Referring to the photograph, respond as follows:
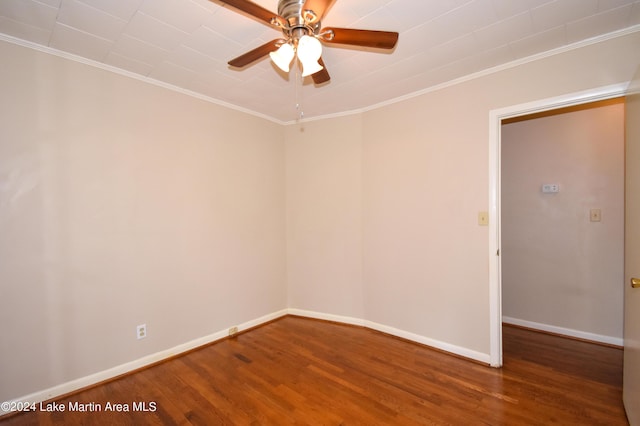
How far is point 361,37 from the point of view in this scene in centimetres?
142

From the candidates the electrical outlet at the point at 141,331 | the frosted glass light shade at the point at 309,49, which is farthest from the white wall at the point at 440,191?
the electrical outlet at the point at 141,331

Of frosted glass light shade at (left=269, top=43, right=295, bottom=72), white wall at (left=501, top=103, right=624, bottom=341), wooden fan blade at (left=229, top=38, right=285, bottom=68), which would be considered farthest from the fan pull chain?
white wall at (left=501, top=103, right=624, bottom=341)

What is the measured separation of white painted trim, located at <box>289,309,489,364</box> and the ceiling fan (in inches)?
99.8

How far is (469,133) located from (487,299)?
57.2 inches

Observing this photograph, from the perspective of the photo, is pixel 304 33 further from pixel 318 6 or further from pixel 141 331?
pixel 141 331

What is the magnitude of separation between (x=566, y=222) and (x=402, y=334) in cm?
208

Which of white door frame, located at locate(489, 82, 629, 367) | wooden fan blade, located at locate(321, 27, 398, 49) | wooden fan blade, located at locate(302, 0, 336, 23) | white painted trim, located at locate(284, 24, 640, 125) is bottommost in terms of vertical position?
white door frame, located at locate(489, 82, 629, 367)

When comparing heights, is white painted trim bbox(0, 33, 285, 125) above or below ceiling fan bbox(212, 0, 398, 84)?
above

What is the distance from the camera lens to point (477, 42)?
1.96 meters

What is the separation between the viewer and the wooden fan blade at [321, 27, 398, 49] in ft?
4.53

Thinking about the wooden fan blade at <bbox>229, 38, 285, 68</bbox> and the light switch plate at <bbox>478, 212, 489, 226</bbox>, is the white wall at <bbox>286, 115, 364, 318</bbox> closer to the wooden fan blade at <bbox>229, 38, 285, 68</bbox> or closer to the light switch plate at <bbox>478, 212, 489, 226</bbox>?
the light switch plate at <bbox>478, 212, 489, 226</bbox>

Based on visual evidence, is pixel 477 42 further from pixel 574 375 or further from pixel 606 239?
pixel 574 375

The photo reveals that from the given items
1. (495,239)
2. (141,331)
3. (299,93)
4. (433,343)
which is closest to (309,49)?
(299,93)

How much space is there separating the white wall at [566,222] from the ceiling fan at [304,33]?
2624 mm
